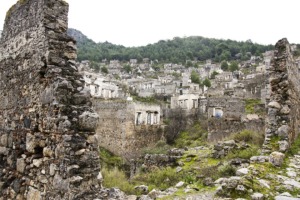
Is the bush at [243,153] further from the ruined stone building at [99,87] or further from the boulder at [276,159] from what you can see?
the ruined stone building at [99,87]

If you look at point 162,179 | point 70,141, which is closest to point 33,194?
point 70,141

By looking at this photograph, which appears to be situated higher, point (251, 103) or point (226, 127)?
point (251, 103)

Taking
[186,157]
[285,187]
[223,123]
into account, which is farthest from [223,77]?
[285,187]

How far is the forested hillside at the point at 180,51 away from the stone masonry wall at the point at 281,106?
87413 millimetres

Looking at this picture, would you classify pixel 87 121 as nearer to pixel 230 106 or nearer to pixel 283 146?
pixel 283 146

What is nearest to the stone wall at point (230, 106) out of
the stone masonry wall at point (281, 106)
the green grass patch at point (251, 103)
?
the green grass patch at point (251, 103)

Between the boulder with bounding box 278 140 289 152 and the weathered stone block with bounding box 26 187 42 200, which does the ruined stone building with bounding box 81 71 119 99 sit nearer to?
the boulder with bounding box 278 140 289 152

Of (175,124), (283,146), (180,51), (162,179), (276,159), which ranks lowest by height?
(162,179)

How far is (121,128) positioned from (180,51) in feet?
298

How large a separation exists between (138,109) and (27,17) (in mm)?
18761

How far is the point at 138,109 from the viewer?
24.1 meters

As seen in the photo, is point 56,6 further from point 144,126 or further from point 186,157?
point 144,126

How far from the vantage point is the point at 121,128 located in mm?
23344

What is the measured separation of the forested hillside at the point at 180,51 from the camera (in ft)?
324
